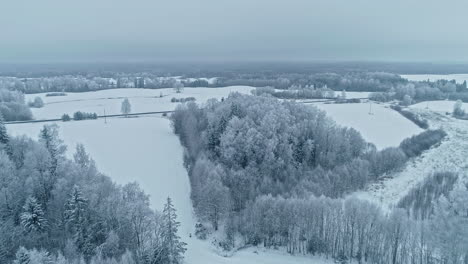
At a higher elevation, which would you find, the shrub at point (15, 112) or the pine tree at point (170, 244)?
the shrub at point (15, 112)

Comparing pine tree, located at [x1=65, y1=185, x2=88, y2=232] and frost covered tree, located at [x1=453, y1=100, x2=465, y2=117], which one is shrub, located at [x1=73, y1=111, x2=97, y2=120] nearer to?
pine tree, located at [x1=65, y1=185, x2=88, y2=232]

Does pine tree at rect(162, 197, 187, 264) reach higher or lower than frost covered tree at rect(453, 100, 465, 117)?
lower

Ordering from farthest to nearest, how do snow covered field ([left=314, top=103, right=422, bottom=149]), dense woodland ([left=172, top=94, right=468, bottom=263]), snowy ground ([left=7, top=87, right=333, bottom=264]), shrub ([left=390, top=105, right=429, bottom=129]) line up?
1. shrub ([left=390, top=105, right=429, bottom=129])
2. snow covered field ([left=314, top=103, right=422, bottom=149])
3. snowy ground ([left=7, top=87, right=333, bottom=264])
4. dense woodland ([left=172, top=94, right=468, bottom=263])

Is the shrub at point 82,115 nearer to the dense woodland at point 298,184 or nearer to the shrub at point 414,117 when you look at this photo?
the dense woodland at point 298,184

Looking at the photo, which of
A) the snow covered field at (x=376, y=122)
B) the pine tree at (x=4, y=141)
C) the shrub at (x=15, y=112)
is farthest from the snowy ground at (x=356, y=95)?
the pine tree at (x=4, y=141)

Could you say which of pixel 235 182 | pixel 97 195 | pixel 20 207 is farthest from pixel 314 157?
pixel 20 207

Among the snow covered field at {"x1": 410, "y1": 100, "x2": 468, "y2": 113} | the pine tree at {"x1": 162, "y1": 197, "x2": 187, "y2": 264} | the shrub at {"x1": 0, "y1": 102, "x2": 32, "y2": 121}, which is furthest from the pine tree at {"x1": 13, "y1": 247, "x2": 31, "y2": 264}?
the snow covered field at {"x1": 410, "y1": 100, "x2": 468, "y2": 113}
